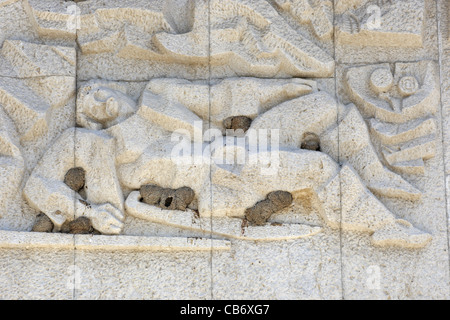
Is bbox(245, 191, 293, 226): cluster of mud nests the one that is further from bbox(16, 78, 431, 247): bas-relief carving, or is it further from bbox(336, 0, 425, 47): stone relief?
bbox(336, 0, 425, 47): stone relief

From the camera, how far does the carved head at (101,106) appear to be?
395cm

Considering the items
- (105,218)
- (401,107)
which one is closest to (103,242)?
(105,218)

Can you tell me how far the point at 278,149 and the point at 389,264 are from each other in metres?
0.76

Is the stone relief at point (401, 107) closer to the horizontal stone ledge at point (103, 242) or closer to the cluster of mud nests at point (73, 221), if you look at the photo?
the horizontal stone ledge at point (103, 242)

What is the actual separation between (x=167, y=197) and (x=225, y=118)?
0.52 m

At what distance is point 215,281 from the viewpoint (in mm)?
3699

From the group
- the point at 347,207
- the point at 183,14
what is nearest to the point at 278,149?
the point at 347,207

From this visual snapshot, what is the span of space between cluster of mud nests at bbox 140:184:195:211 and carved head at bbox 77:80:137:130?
0.42 metres

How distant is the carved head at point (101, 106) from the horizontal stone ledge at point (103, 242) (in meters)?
0.61

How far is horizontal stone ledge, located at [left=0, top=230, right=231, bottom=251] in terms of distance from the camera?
12.2 ft

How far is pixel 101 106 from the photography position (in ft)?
13.0

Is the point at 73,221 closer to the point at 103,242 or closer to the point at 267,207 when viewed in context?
the point at 103,242

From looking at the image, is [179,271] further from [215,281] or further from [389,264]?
[389,264]

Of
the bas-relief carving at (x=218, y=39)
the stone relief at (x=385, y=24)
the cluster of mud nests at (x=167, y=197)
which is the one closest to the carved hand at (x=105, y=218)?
the cluster of mud nests at (x=167, y=197)
